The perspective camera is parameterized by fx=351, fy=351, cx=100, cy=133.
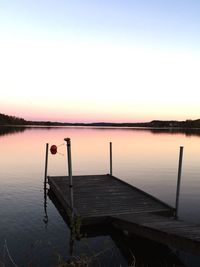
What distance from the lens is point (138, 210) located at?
14.4 m

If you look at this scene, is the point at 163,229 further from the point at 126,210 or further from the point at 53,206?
the point at 53,206

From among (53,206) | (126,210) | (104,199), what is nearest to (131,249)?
(126,210)

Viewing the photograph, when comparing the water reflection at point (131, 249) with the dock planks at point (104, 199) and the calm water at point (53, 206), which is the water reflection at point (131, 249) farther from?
the dock planks at point (104, 199)

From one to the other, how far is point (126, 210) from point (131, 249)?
2289 mm

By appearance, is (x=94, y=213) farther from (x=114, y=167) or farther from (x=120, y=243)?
(x=114, y=167)

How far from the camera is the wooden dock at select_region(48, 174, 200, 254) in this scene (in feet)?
32.9

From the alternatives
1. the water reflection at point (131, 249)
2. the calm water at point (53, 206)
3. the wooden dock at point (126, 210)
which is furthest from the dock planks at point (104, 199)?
the calm water at point (53, 206)

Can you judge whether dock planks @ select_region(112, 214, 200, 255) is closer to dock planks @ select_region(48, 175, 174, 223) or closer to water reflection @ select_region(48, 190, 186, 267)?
water reflection @ select_region(48, 190, 186, 267)

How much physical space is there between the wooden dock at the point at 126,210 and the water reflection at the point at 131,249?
0.49 meters

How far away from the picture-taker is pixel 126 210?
47.3 ft

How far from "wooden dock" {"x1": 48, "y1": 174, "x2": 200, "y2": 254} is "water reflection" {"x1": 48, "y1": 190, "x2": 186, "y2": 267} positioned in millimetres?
A: 487

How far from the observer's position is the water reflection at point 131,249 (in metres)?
11.1

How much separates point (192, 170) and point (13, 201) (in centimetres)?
1893

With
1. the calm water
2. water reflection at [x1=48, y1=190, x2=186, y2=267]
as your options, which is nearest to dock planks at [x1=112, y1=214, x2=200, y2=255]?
water reflection at [x1=48, y1=190, x2=186, y2=267]
